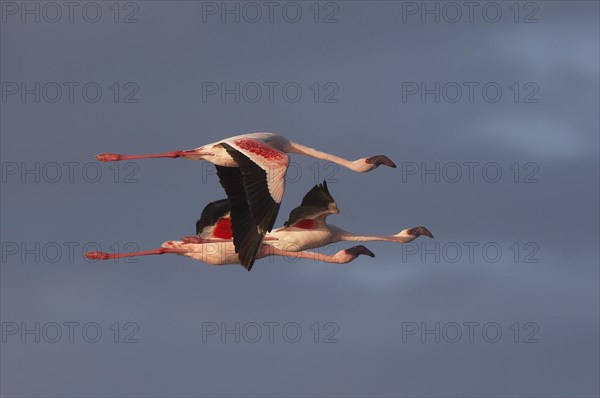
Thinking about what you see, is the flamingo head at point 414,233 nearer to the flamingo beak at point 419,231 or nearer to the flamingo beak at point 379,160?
the flamingo beak at point 419,231

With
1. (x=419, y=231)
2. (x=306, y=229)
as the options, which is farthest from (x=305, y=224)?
(x=419, y=231)

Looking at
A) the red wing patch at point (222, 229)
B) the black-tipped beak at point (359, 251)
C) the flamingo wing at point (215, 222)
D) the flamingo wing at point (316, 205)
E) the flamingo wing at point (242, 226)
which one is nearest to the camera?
the flamingo wing at point (242, 226)

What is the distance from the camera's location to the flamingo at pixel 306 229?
1764 inches

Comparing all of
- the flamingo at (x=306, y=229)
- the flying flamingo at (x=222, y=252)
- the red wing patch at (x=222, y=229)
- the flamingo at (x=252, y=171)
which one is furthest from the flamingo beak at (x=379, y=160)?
the red wing patch at (x=222, y=229)

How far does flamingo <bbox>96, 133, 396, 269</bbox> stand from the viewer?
4094 centimetres

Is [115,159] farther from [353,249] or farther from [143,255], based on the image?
[353,249]

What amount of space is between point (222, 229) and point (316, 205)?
3211 mm

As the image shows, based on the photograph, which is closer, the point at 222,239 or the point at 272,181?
the point at 272,181

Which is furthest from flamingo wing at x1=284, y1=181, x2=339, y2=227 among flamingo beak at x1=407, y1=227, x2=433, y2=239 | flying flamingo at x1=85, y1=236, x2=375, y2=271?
flamingo beak at x1=407, y1=227, x2=433, y2=239

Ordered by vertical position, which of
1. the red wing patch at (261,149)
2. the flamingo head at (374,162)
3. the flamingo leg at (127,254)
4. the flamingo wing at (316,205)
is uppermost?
the red wing patch at (261,149)

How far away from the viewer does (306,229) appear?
45.6m

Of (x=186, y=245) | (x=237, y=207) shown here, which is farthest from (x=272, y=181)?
(x=186, y=245)

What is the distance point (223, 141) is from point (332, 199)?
2.62 meters

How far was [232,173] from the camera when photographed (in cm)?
4438
